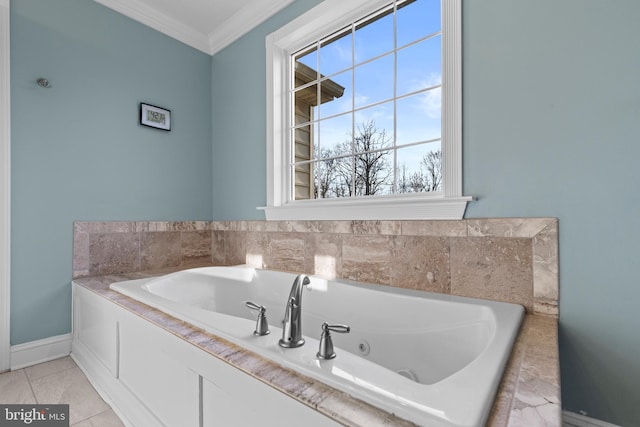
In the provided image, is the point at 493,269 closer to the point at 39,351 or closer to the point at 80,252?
the point at 80,252

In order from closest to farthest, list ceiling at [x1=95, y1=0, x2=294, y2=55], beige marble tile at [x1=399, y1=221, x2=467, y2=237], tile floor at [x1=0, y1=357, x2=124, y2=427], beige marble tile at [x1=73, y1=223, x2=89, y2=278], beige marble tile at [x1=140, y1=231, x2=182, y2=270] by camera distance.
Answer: tile floor at [x1=0, y1=357, x2=124, y2=427]
beige marble tile at [x1=399, y1=221, x2=467, y2=237]
beige marble tile at [x1=73, y1=223, x2=89, y2=278]
ceiling at [x1=95, y1=0, x2=294, y2=55]
beige marble tile at [x1=140, y1=231, x2=182, y2=270]

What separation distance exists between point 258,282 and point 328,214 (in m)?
0.74

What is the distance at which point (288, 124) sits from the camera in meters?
2.57

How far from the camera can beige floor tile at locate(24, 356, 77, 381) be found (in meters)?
1.91

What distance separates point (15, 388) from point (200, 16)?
292 centimetres

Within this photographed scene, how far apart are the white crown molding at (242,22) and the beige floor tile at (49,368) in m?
2.81

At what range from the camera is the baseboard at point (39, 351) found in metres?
1.99

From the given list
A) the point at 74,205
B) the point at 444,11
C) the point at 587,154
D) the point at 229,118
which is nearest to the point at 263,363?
the point at 587,154

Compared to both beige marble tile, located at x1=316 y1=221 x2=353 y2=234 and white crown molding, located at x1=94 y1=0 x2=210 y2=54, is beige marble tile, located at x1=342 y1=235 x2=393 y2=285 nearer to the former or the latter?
beige marble tile, located at x1=316 y1=221 x2=353 y2=234

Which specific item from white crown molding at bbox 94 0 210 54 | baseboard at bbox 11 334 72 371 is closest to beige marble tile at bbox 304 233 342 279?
baseboard at bbox 11 334 72 371

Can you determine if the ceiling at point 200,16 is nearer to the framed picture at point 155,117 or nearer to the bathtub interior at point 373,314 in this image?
the framed picture at point 155,117

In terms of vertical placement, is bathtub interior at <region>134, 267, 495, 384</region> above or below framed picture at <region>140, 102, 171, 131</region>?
below

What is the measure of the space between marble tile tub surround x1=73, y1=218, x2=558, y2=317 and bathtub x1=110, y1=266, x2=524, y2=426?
11cm

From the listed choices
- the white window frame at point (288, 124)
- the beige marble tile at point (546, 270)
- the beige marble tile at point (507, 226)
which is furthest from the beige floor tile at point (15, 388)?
the beige marble tile at point (546, 270)
